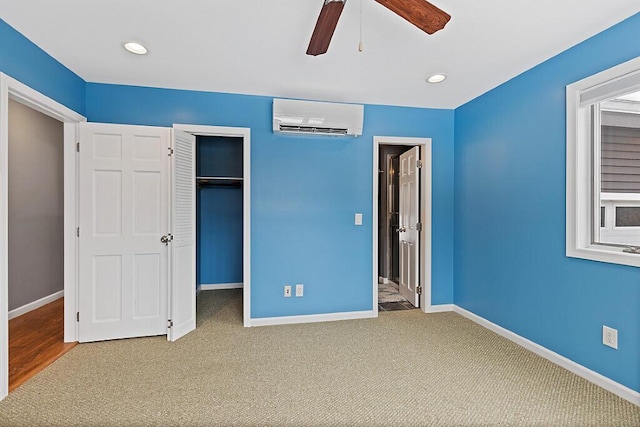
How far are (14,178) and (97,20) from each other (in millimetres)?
2571

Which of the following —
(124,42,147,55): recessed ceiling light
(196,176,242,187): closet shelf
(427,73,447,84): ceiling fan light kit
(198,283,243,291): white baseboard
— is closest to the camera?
(124,42,147,55): recessed ceiling light

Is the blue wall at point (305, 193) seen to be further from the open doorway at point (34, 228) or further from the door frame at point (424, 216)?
the open doorway at point (34, 228)

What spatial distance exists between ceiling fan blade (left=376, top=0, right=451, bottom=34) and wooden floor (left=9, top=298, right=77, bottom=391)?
10.6ft

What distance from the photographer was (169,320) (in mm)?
2951

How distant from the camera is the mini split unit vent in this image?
3.22 m

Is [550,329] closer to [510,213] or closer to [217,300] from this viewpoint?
[510,213]

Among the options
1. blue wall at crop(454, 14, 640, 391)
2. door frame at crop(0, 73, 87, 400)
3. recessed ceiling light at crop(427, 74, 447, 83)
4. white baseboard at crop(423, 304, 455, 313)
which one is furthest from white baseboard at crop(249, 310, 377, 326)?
recessed ceiling light at crop(427, 74, 447, 83)

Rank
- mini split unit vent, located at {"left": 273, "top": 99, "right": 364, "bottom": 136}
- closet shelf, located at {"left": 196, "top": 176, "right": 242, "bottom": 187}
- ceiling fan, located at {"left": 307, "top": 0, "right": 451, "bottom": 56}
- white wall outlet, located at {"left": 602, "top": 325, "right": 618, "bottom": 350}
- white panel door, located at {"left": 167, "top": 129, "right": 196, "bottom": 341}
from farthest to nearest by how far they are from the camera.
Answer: closet shelf, located at {"left": 196, "top": 176, "right": 242, "bottom": 187}
mini split unit vent, located at {"left": 273, "top": 99, "right": 364, "bottom": 136}
white panel door, located at {"left": 167, "top": 129, "right": 196, "bottom": 341}
white wall outlet, located at {"left": 602, "top": 325, "right": 618, "bottom": 350}
ceiling fan, located at {"left": 307, "top": 0, "right": 451, "bottom": 56}

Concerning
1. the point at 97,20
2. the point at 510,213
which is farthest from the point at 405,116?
the point at 97,20

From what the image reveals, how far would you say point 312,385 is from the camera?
7.19 ft

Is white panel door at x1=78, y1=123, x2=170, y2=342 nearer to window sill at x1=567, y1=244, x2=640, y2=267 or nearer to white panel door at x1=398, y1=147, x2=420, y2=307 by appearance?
white panel door at x1=398, y1=147, x2=420, y2=307

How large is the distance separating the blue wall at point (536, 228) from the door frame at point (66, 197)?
12.5 ft

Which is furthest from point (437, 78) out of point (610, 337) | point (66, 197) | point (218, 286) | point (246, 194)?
point (218, 286)

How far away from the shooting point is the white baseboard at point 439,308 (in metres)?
3.75
